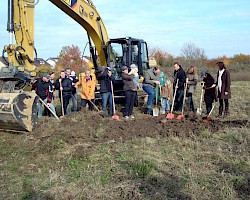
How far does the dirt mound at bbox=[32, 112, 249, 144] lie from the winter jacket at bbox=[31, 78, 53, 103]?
56.0 inches

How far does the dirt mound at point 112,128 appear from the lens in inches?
297

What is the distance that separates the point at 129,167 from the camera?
5418mm

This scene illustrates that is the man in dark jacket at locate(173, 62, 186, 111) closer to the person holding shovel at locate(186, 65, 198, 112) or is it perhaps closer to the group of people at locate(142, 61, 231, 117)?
the group of people at locate(142, 61, 231, 117)

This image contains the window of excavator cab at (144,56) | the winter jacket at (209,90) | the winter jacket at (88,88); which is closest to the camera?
the winter jacket at (209,90)

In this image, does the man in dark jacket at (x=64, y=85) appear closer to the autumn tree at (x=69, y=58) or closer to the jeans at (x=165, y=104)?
the jeans at (x=165, y=104)

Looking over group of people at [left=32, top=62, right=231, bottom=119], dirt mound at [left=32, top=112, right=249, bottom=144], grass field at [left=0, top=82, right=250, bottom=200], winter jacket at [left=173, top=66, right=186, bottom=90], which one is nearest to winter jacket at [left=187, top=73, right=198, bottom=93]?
group of people at [left=32, top=62, right=231, bottom=119]

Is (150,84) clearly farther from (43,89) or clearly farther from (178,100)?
(43,89)

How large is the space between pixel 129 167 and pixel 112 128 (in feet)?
9.92

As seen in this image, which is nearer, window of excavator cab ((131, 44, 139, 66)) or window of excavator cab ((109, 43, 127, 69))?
window of excavator cab ((109, 43, 127, 69))

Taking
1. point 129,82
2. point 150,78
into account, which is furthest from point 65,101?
point 150,78

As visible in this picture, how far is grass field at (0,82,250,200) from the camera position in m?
4.46

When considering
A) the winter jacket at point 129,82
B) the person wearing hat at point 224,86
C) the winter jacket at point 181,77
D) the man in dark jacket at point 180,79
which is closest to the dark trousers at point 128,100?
the winter jacket at point 129,82

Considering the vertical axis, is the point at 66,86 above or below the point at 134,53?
below

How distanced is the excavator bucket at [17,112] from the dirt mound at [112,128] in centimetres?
30
